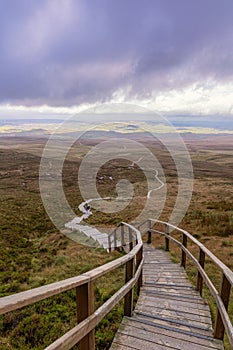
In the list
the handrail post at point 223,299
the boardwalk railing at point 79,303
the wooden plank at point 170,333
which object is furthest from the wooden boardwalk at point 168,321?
the boardwalk railing at point 79,303

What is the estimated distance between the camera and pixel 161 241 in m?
12.3

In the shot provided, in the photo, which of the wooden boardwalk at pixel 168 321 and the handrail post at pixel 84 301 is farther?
the wooden boardwalk at pixel 168 321

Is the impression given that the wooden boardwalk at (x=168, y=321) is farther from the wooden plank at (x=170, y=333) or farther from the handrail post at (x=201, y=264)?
the handrail post at (x=201, y=264)

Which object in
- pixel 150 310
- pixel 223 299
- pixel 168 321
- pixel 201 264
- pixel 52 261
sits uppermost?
pixel 223 299

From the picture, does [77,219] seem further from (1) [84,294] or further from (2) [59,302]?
(1) [84,294]

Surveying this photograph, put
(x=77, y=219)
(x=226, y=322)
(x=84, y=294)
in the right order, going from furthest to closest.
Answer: (x=77, y=219) → (x=226, y=322) → (x=84, y=294)

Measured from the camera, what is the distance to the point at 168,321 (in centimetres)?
381

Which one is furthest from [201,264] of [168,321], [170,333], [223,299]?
[170,333]

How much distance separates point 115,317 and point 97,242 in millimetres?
7697

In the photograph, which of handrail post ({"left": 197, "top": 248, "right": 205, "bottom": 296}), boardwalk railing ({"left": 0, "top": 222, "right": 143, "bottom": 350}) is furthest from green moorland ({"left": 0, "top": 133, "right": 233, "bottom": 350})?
boardwalk railing ({"left": 0, "top": 222, "right": 143, "bottom": 350})

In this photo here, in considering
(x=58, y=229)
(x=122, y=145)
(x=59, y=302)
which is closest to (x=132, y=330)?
(x=59, y=302)

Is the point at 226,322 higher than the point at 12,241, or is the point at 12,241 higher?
the point at 226,322

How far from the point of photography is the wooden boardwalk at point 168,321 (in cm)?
326

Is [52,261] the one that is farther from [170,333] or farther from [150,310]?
[170,333]
